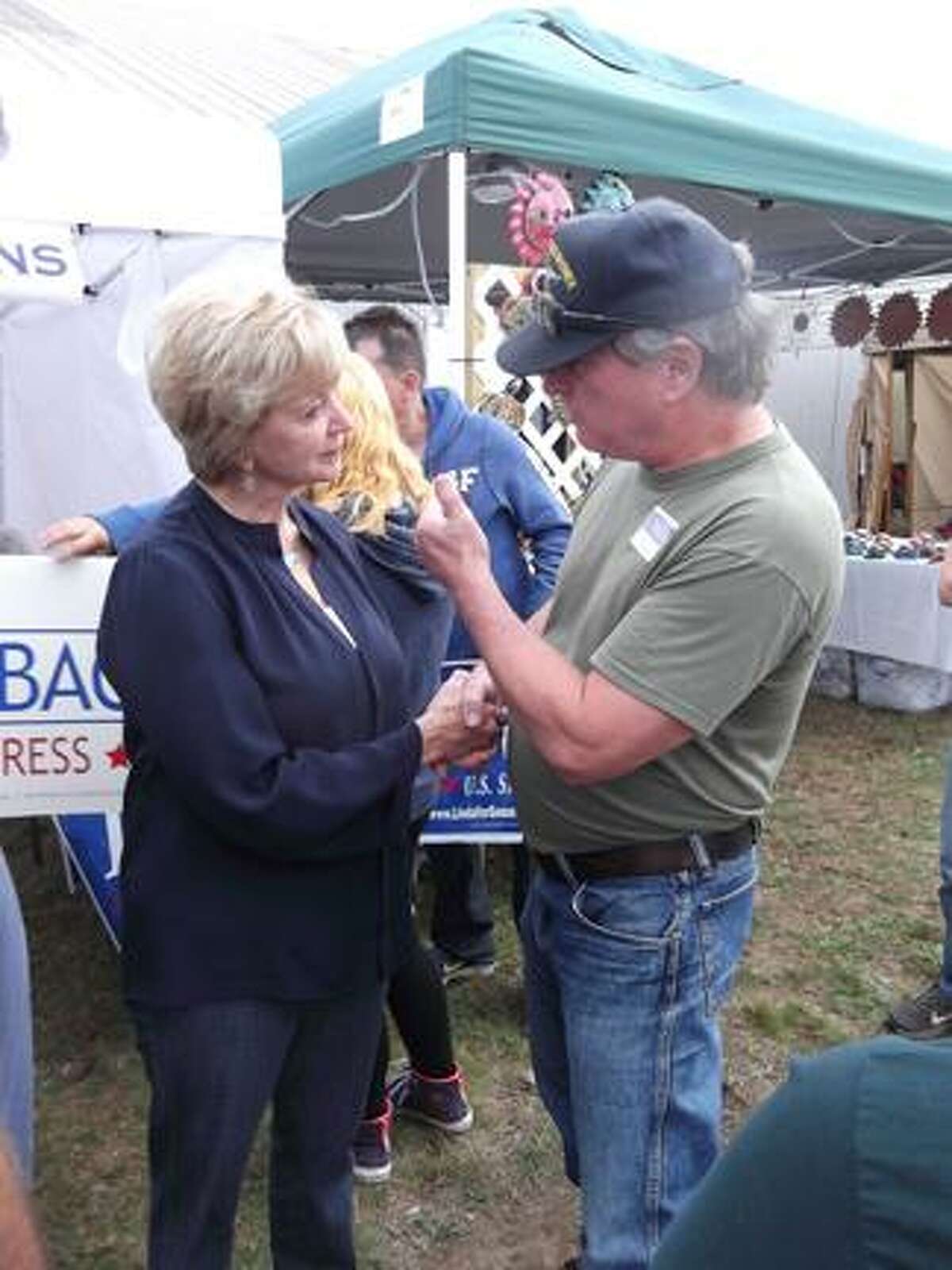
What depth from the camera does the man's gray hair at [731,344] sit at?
146 cm

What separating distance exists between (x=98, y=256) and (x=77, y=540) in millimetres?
1448

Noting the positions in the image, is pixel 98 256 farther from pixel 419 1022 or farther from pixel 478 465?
pixel 419 1022

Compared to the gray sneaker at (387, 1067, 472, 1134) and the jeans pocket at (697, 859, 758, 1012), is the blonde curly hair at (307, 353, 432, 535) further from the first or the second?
the gray sneaker at (387, 1067, 472, 1134)

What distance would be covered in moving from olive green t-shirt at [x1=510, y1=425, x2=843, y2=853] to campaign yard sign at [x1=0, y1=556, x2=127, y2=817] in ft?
3.36

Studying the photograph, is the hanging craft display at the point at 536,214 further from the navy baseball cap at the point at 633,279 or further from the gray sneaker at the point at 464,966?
the navy baseball cap at the point at 633,279

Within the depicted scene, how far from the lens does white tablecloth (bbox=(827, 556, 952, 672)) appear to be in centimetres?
632

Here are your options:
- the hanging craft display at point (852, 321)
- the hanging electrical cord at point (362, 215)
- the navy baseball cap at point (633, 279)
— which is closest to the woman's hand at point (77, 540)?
the navy baseball cap at point (633, 279)

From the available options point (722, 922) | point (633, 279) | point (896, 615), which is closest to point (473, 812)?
point (722, 922)

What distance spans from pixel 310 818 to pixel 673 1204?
0.77 meters

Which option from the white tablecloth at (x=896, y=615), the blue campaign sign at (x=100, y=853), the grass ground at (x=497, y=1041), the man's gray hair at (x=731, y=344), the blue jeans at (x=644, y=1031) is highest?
the man's gray hair at (x=731, y=344)

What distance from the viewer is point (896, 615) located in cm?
652

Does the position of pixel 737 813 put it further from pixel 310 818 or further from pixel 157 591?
pixel 157 591

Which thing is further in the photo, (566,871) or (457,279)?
(457,279)

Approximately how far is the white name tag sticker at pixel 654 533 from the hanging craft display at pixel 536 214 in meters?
2.76
